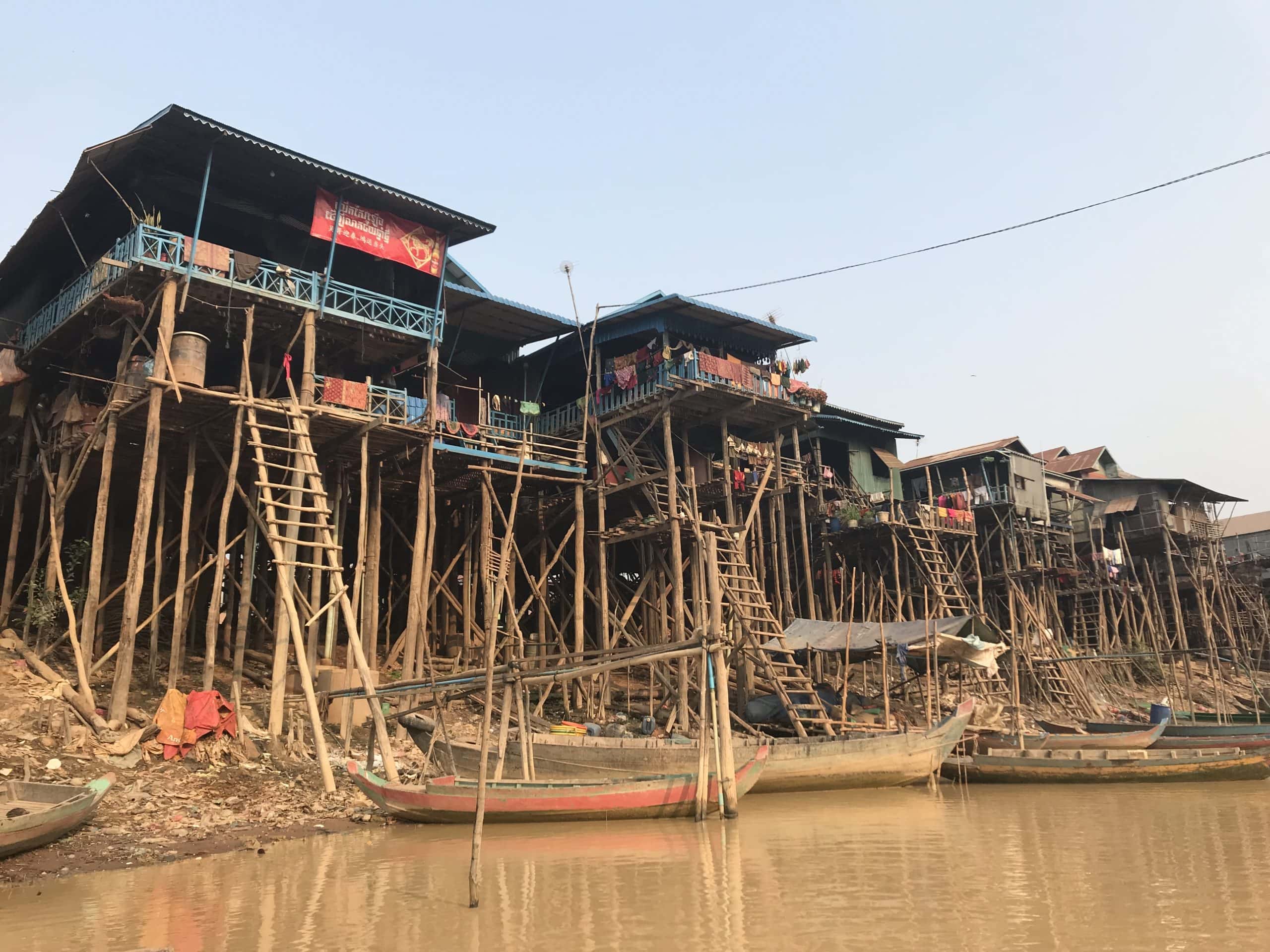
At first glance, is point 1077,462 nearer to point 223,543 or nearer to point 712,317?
point 712,317

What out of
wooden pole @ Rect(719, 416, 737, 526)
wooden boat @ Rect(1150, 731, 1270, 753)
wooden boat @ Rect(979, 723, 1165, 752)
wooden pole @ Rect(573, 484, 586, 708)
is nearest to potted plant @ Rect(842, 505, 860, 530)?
wooden pole @ Rect(719, 416, 737, 526)

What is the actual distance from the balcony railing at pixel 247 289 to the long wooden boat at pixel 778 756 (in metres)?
8.24

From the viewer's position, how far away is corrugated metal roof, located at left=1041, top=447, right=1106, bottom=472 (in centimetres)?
4378

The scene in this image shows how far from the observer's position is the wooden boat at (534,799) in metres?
13.3

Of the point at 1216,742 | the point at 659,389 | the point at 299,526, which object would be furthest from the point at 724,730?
the point at 1216,742

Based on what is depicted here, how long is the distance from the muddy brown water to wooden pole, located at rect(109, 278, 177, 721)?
4.68 metres

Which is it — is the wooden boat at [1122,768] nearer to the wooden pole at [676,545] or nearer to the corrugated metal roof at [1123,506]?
the wooden pole at [676,545]

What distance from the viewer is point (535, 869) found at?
10.9 m

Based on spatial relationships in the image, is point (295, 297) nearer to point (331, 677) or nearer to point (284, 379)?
point (284, 379)

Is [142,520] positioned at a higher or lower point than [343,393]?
lower

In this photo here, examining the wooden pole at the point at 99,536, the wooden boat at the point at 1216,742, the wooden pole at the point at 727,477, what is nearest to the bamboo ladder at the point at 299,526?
the wooden pole at the point at 99,536

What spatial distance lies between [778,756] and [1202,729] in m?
14.2

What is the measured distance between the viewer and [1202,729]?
80.4 feet

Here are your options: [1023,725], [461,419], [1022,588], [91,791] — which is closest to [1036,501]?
[1022,588]
